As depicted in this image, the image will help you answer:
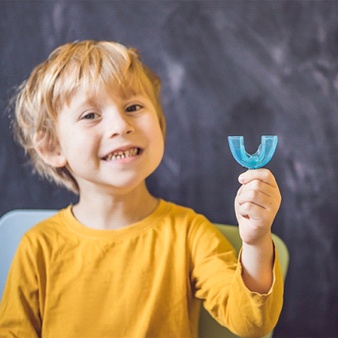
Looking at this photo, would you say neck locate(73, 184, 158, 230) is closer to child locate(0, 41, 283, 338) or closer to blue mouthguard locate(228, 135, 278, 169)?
child locate(0, 41, 283, 338)

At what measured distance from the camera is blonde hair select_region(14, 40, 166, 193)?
0.94 metres

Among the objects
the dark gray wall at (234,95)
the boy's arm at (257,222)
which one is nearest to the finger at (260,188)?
the boy's arm at (257,222)

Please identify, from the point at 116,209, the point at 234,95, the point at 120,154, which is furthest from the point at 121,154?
the point at 234,95

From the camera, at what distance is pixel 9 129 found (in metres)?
1.15

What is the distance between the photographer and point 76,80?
3.09ft

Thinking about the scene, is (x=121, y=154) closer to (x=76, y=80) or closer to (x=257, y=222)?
(x=76, y=80)

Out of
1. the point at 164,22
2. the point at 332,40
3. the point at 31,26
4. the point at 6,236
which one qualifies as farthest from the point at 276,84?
the point at 6,236

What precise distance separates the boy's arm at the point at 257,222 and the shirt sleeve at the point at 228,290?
0.01 meters

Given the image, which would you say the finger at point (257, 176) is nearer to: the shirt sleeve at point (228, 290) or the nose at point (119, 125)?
the shirt sleeve at point (228, 290)

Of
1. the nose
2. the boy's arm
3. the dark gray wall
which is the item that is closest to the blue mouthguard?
the boy's arm

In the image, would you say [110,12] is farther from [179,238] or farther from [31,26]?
[179,238]

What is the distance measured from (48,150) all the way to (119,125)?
194 mm

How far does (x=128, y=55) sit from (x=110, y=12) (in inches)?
7.5

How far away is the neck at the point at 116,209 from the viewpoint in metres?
1.01
